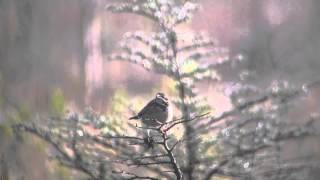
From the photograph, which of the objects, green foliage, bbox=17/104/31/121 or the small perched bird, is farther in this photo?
green foliage, bbox=17/104/31/121

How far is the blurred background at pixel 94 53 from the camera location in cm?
83

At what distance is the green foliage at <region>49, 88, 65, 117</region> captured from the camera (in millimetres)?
918

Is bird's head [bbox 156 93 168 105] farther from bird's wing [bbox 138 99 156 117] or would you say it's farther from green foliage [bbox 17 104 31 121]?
green foliage [bbox 17 104 31 121]

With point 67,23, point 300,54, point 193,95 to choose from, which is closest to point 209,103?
point 193,95

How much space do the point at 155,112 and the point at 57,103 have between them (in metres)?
0.18

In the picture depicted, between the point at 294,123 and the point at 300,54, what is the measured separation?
3.7 inches

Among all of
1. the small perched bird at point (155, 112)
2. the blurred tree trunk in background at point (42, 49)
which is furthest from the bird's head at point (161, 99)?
the blurred tree trunk in background at point (42, 49)

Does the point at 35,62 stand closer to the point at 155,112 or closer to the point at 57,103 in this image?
the point at 57,103

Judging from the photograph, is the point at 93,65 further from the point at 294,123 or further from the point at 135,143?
the point at 294,123

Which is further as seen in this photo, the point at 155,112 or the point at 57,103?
the point at 57,103

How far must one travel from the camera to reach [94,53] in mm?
911

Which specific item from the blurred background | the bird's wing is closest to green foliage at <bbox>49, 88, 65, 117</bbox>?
the blurred background

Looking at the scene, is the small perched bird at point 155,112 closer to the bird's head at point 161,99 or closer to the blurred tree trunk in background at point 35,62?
the bird's head at point 161,99

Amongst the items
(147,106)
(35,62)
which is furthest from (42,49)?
(147,106)
